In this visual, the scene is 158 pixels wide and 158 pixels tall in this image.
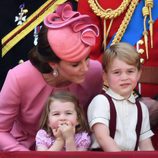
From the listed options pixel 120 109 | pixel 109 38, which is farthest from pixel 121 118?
pixel 109 38

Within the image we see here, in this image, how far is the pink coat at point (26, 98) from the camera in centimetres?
192

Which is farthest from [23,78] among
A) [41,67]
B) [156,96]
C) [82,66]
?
[156,96]

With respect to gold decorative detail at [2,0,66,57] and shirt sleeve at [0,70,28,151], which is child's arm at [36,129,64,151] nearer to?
shirt sleeve at [0,70,28,151]

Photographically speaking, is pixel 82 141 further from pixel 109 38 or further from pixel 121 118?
pixel 109 38

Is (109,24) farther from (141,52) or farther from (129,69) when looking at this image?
(129,69)

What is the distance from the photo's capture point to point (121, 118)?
185 centimetres

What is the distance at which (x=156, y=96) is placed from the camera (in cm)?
211

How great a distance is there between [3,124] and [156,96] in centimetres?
49

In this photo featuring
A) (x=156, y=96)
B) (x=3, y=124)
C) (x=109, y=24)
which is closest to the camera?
(x=3, y=124)

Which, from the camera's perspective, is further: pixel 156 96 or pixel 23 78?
pixel 156 96

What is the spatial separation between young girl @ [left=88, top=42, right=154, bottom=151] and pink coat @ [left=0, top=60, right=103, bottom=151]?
0.40 feet

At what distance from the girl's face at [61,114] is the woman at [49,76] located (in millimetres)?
78

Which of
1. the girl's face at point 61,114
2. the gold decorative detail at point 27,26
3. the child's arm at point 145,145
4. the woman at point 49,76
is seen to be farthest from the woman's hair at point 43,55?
the gold decorative detail at point 27,26

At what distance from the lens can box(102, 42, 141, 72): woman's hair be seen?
6.10 feet
